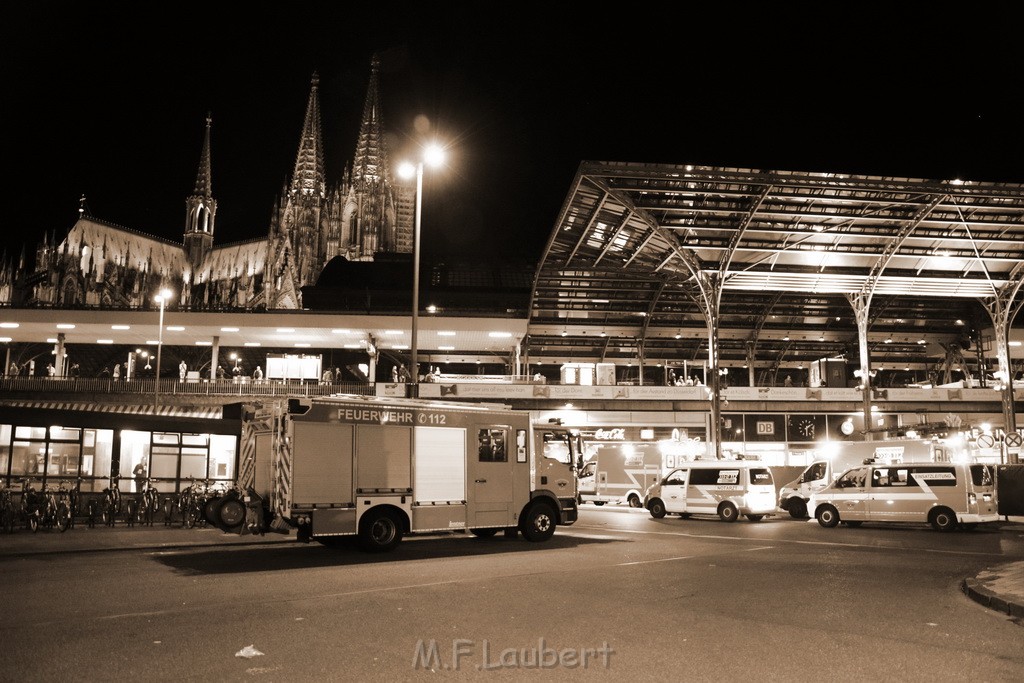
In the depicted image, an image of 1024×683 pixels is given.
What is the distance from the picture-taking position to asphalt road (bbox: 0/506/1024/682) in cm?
628

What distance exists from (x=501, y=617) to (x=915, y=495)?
1688 centimetres

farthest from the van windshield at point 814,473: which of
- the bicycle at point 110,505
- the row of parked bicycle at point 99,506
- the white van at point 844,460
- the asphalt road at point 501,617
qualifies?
the bicycle at point 110,505

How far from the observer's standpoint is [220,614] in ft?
27.6

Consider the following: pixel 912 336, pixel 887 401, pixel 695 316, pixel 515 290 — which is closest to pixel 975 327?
pixel 912 336

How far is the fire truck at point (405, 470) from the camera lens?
1356 centimetres

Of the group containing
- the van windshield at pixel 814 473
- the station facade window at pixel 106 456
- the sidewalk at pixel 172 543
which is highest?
the station facade window at pixel 106 456

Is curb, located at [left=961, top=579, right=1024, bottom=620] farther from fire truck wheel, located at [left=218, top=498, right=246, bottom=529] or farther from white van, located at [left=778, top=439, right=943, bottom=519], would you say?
white van, located at [left=778, top=439, right=943, bottom=519]

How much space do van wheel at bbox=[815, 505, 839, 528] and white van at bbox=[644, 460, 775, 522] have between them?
2130mm

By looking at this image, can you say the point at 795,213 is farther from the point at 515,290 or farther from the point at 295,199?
the point at 295,199

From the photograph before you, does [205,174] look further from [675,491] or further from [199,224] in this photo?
[675,491]

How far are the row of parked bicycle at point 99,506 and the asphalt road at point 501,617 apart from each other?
5517 millimetres

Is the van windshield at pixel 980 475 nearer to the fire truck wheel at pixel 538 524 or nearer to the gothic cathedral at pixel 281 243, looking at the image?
the fire truck wheel at pixel 538 524

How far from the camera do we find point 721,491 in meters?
24.5

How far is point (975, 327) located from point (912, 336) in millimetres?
4126
